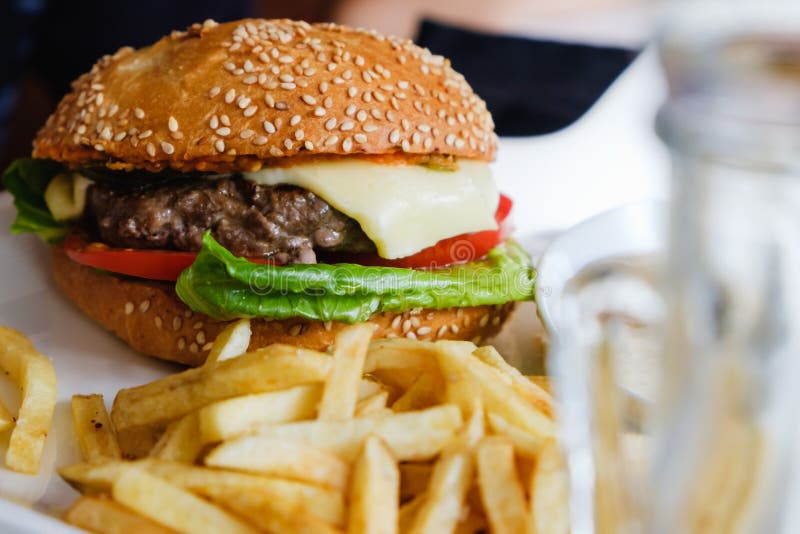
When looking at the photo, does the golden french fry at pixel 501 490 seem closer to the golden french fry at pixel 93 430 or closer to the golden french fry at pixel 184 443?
the golden french fry at pixel 184 443

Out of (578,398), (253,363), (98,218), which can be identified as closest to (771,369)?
(578,398)

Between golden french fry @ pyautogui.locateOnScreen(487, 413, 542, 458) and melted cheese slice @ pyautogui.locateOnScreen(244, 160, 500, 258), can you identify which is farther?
melted cheese slice @ pyautogui.locateOnScreen(244, 160, 500, 258)

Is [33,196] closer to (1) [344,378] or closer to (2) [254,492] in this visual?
(1) [344,378]

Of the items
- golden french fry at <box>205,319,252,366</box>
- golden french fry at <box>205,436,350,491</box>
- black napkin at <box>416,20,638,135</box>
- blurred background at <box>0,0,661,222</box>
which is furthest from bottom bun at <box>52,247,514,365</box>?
black napkin at <box>416,20,638,135</box>

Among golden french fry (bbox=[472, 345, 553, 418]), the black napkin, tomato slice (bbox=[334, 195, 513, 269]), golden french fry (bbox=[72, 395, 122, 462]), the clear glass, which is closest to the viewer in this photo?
the clear glass

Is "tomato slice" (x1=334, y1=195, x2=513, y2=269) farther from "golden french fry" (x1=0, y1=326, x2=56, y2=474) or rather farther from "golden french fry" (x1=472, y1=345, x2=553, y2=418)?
"golden french fry" (x1=0, y1=326, x2=56, y2=474)

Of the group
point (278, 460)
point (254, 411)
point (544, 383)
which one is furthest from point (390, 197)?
point (278, 460)
